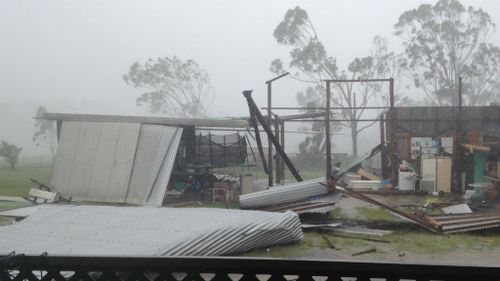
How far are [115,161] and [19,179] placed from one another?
8917 millimetres

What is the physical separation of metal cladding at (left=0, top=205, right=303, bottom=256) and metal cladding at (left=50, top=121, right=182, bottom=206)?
16.2 feet

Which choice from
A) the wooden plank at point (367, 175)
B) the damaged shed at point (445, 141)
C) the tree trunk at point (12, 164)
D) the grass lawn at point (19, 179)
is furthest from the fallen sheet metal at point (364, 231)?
the tree trunk at point (12, 164)

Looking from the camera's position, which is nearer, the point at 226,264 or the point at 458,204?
the point at 226,264

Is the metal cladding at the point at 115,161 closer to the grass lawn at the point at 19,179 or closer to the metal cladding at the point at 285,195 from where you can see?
the grass lawn at the point at 19,179

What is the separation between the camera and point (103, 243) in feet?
19.0

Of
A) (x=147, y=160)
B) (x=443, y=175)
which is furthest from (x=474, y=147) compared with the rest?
(x=147, y=160)

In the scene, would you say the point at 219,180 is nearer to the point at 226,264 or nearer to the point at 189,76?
the point at 226,264

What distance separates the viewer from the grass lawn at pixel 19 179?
1581cm

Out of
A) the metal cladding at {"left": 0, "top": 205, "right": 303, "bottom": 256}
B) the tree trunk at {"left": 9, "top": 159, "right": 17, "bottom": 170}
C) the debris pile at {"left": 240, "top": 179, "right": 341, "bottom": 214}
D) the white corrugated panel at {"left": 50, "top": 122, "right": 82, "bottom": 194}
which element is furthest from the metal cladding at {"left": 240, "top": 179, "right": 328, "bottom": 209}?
the tree trunk at {"left": 9, "top": 159, "right": 17, "bottom": 170}

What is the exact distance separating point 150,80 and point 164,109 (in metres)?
2.68

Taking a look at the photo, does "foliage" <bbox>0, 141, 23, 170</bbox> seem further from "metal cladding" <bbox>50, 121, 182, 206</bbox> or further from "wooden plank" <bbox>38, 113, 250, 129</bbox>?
"metal cladding" <bbox>50, 121, 182, 206</bbox>

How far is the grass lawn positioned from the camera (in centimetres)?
1581

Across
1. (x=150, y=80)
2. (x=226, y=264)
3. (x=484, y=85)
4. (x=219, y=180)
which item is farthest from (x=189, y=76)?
(x=226, y=264)

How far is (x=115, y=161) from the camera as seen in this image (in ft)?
44.7
